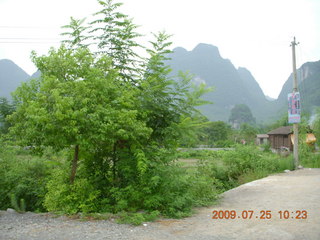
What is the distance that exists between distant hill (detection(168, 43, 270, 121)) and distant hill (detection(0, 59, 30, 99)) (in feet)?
222

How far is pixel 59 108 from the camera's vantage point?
574 cm

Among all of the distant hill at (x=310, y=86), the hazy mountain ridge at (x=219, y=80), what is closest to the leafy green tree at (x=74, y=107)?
the distant hill at (x=310, y=86)

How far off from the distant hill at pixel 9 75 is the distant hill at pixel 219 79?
67.7 m

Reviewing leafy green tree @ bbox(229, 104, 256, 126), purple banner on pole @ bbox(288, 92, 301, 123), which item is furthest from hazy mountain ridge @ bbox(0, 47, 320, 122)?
purple banner on pole @ bbox(288, 92, 301, 123)

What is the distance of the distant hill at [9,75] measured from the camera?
12111cm

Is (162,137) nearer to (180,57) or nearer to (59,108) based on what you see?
(59,108)

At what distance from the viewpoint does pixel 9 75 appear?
128125mm

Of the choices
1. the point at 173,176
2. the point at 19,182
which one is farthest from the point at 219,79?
the point at 173,176

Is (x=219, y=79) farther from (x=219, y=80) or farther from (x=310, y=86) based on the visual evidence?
(x=310, y=86)

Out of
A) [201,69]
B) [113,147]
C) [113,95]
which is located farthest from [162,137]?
[201,69]

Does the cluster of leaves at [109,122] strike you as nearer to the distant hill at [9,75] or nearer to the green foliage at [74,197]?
the green foliage at [74,197]

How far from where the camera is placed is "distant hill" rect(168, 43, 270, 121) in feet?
495

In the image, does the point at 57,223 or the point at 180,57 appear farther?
the point at 180,57

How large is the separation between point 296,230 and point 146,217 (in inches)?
110
